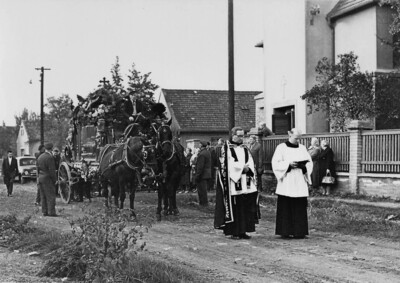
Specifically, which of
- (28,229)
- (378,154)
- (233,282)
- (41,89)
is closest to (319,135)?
(378,154)

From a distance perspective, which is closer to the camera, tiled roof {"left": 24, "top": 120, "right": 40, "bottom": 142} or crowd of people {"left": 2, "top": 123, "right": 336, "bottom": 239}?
crowd of people {"left": 2, "top": 123, "right": 336, "bottom": 239}

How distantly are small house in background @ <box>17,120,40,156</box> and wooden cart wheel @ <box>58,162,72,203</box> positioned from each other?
6835 cm

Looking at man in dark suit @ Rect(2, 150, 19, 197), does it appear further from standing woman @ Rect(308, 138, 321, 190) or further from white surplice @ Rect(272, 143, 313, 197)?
white surplice @ Rect(272, 143, 313, 197)

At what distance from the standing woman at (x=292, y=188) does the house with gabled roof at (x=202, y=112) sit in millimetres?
28435

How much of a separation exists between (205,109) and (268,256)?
33980 millimetres

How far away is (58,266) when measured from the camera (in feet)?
26.7

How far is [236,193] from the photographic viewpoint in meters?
11.4

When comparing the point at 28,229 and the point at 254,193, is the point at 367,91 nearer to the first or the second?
the point at 254,193

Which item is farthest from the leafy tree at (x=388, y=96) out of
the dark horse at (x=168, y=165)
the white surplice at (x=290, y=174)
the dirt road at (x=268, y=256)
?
the white surplice at (x=290, y=174)

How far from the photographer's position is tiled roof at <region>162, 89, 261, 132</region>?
41.8 metres

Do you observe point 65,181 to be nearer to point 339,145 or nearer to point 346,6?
point 339,145

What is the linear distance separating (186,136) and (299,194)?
29.9 metres

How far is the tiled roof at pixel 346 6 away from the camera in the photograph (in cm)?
2267

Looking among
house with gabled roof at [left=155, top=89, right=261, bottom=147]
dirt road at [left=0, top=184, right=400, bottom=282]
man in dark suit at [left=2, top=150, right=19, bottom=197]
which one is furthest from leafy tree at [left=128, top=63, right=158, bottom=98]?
dirt road at [left=0, top=184, right=400, bottom=282]
